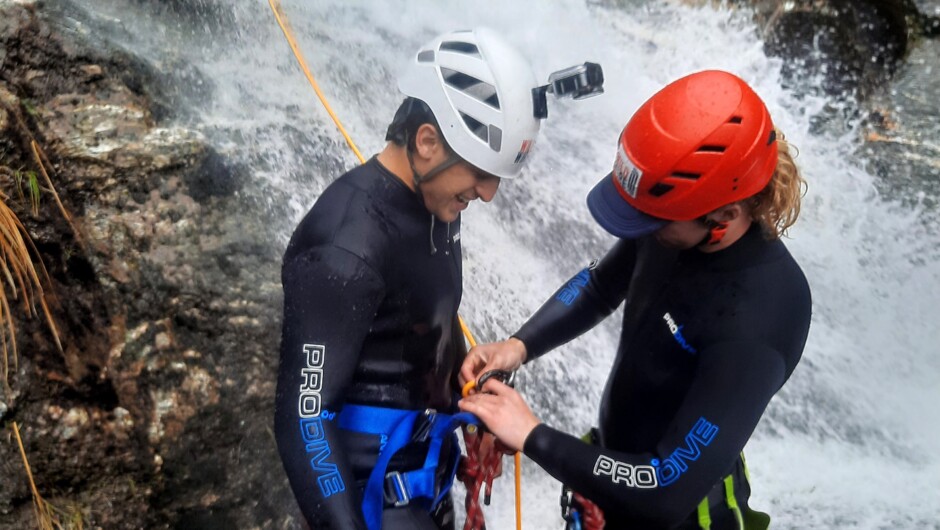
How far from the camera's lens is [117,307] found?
3.24 metres

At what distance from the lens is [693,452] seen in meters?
1.75

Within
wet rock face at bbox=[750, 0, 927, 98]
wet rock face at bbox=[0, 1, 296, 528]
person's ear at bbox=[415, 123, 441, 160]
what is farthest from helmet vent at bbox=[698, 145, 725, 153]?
wet rock face at bbox=[750, 0, 927, 98]

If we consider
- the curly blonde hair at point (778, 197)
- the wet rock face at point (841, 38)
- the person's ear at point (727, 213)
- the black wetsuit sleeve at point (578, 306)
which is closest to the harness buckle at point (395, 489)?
the black wetsuit sleeve at point (578, 306)

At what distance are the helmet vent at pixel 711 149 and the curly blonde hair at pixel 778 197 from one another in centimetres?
22

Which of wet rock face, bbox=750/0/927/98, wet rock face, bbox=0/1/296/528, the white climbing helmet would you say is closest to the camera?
the white climbing helmet

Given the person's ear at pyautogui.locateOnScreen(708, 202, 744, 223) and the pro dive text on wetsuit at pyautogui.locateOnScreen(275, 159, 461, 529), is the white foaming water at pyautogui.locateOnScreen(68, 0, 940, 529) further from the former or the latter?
the person's ear at pyautogui.locateOnScreen(708, 202, 744, 223)

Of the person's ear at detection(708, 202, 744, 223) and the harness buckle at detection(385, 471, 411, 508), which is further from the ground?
the person's ear at detection(708, 202, 744, 223)

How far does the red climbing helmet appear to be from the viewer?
69.4 inches

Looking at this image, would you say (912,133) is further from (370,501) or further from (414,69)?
(370,501)

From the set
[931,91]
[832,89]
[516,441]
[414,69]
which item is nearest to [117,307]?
[414,69]

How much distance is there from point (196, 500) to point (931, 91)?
21.4 feet

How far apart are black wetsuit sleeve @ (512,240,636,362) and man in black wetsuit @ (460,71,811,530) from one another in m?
0.37

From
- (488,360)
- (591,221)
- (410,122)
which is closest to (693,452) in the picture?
(488,360)

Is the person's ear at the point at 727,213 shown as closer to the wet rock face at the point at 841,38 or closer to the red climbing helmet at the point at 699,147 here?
the red climbing helmet at the point at 699,147
